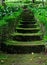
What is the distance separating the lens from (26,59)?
7.11m

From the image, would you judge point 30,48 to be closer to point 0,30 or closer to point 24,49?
point 24,49

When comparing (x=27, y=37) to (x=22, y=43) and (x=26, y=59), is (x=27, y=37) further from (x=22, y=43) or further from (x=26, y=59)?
(x=26, y=59)

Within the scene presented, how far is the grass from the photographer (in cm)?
667

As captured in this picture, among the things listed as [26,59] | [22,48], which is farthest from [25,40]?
[26,59]

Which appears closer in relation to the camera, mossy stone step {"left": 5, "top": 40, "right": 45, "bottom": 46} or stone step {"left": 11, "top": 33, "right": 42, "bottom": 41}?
mossy stone step {"left": 5, "top": 40, "right": 45, "bottom": 46}

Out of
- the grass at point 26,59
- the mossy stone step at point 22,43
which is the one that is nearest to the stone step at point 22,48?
the mossy stone step at point 22,43

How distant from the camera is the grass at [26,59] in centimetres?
667

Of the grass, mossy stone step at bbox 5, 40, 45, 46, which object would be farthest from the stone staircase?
the grass

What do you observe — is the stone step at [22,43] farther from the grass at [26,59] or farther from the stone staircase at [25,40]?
the grass at [26,59]

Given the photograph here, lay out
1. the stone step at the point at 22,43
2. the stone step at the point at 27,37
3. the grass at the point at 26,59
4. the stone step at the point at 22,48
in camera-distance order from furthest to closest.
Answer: the stone step at the point at 27,37 < the stone step at the point at 22,43 < the stone step at the point at 22,48 < the grass at the point at 26,59

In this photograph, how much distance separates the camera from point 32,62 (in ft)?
22.1

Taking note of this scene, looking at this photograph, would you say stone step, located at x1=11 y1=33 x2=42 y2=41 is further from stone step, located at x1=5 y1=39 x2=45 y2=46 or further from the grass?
the grass

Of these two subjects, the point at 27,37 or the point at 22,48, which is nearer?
the point at 22,48

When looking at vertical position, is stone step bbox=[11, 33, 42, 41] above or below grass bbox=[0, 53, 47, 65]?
above
